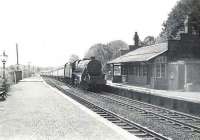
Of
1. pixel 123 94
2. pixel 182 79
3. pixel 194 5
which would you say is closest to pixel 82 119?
Answer: pixel 123 94

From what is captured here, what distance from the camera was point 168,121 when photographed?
14914 mm

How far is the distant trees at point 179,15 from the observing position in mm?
62188

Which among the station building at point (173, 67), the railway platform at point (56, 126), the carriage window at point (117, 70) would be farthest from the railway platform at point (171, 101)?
the carriage window at point (117, 70)

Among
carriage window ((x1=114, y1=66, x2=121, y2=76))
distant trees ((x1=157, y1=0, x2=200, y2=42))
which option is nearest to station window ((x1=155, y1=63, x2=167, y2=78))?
carriage window ((x1=114, y1=66, x2=121, y2=76))

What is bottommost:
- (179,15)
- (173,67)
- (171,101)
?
(171,101)

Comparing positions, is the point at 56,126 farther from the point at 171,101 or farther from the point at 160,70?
the point at 160,70

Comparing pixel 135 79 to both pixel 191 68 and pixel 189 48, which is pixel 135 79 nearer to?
pixel 189 48

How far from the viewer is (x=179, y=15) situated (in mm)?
66125

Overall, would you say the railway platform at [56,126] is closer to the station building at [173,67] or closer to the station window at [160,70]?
the station building at [173,67]

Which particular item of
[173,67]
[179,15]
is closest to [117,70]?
[173,67]

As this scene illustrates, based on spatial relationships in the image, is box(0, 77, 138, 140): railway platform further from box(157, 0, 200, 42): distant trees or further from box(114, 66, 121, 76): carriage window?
box(157, 0, 200, 42): distant trees

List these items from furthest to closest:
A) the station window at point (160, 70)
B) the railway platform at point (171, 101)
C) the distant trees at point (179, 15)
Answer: the distant trees at point (179, 15) < the station window at point (160, 70) < the railway platform at point (171, 101)

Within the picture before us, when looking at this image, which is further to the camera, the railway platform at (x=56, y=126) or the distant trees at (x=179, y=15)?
the distant trees at (x=179, y=15)

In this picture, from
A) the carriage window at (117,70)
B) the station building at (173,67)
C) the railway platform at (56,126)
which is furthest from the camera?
the carriage window at (117,70)
